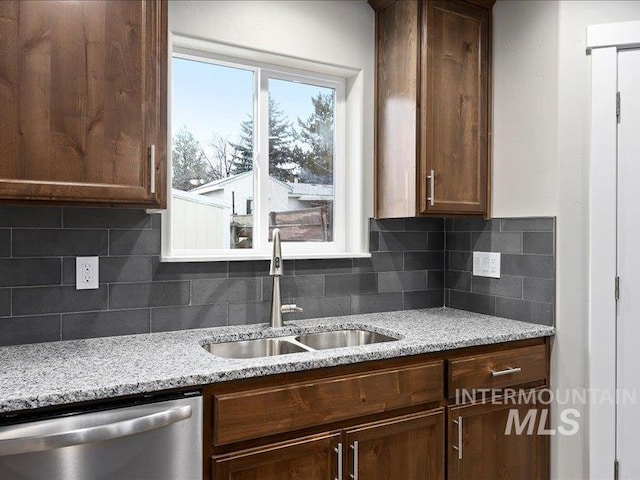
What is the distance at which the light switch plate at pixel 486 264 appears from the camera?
7.91 feet

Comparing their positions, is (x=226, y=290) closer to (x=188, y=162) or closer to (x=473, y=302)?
(x=188, y=162)

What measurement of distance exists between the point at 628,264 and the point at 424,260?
941 millimetres

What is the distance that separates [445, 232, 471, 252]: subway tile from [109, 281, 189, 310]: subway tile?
142cm

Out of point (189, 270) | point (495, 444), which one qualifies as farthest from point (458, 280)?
point (189, 270)

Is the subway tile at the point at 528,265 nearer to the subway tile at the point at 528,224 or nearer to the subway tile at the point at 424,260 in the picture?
the subway tile at the point at 528,224

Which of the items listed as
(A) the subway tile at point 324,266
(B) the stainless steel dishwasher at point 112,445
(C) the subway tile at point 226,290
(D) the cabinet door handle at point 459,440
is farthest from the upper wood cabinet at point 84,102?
(D) the cabinet door handle at point 459,440

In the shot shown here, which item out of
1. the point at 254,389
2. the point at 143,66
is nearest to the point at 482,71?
the point at 143,66

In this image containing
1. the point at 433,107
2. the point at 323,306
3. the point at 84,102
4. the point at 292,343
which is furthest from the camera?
the point at 323,306

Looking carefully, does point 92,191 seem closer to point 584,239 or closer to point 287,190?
point 287,190

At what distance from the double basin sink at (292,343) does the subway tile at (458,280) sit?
0.69m

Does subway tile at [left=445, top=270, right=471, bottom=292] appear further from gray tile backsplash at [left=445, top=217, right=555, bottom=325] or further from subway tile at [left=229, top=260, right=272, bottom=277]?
subway tile at [left=229, top=260, right=272, bottom=277]

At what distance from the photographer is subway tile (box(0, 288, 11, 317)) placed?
68.4 inches

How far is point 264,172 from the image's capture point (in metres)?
2.35

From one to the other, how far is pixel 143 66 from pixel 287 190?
3.20 feet
